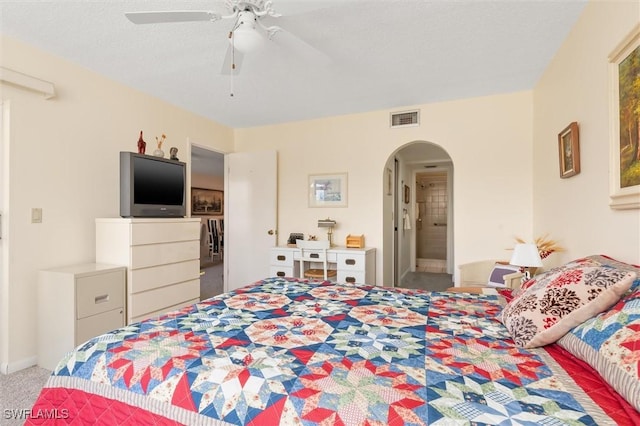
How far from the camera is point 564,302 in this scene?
1179 mm

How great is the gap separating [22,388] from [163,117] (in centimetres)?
275

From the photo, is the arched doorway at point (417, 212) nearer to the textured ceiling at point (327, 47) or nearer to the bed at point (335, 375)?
the textured ceiling at point (327, 47)

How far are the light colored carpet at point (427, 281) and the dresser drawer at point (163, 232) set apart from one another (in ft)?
11.5

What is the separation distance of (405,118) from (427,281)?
3.13 m

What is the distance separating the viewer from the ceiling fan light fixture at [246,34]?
1.80 meters

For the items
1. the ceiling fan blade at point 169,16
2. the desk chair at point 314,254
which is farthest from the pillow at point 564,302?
the desk chair at point 314,254

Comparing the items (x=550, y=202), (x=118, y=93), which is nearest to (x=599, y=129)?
(x=550, y=202)

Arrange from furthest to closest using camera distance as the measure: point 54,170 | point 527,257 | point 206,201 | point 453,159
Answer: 1. point 206,201
2. point 453,159
3. point 54,170
4. point 527,257

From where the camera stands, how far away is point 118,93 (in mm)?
3182

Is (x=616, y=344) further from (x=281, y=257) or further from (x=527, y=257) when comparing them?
(x=281, y=257)

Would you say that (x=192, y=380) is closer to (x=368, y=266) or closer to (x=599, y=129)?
(x=599, y=129)

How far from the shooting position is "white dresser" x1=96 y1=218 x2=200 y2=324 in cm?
274

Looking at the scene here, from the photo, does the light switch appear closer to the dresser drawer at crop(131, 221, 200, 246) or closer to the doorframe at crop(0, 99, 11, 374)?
the doorframe at crop(0, 99, 11, 374)

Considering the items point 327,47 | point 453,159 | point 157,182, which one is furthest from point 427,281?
point 157,182
